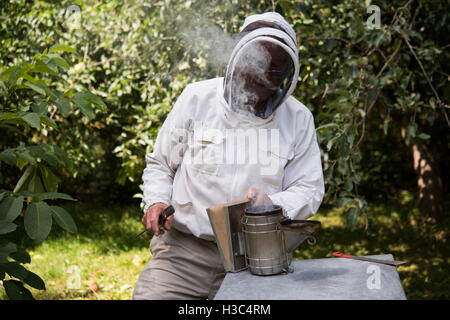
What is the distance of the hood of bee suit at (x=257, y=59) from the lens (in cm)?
221

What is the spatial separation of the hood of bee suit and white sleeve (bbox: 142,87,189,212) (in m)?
0.26

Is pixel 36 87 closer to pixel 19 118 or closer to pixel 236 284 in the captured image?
pixel 19 118

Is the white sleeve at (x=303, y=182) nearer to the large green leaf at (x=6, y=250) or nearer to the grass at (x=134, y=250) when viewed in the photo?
the large green leaf at (x=6, y=250)

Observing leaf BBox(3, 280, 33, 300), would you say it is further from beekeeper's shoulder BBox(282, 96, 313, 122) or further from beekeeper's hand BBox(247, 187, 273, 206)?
beekeeper's shoulder BBox(282, 96, 313, 122)

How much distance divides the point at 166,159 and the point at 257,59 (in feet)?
2.18

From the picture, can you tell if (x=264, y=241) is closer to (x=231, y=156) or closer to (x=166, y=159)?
(x=231, y=156)

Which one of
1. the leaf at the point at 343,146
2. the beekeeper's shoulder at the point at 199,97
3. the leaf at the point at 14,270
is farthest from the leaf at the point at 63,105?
the leaf at the point at 343,146

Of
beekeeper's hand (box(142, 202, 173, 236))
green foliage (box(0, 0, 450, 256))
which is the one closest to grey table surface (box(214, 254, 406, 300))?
beekeeper's hand (box(142, 202, 173, 236))

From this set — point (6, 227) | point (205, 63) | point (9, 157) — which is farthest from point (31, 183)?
point (205, 63)

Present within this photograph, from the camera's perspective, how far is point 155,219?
7.13 ft

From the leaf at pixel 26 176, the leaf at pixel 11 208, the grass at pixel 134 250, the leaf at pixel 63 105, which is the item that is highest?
the leaf at pixel 63 105

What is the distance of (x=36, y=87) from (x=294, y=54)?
116 centimetres

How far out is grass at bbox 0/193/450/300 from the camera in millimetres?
4809
